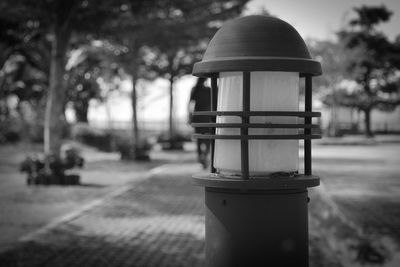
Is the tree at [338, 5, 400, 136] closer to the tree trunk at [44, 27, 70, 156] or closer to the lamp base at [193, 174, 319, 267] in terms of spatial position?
the tree trunk at [44, 27, 70, 156]

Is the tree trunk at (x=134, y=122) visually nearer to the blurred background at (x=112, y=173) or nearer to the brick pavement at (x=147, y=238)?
the blurred background at (x=112, y=173)

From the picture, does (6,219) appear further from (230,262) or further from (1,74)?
(1,74)

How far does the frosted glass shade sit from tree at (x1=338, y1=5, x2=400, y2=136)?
4650 cm

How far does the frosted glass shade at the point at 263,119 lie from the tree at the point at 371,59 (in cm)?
4650

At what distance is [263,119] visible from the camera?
2.65 metres

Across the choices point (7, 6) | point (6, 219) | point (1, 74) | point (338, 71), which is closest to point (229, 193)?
point (6, 219)

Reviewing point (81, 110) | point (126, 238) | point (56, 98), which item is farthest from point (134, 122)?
point (81, 110)

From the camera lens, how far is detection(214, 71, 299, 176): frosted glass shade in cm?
266

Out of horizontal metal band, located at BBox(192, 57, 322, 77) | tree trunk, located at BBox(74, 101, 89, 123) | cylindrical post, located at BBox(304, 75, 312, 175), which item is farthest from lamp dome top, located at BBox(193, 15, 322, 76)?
tree trunk, located at BBox(74, 101, 89, 123)

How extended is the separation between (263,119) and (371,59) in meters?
48.1

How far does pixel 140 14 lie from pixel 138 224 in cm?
949

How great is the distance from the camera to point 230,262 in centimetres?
260

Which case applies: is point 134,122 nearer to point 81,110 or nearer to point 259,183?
point 81,110

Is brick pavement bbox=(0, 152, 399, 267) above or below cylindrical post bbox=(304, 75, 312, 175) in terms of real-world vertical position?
below
